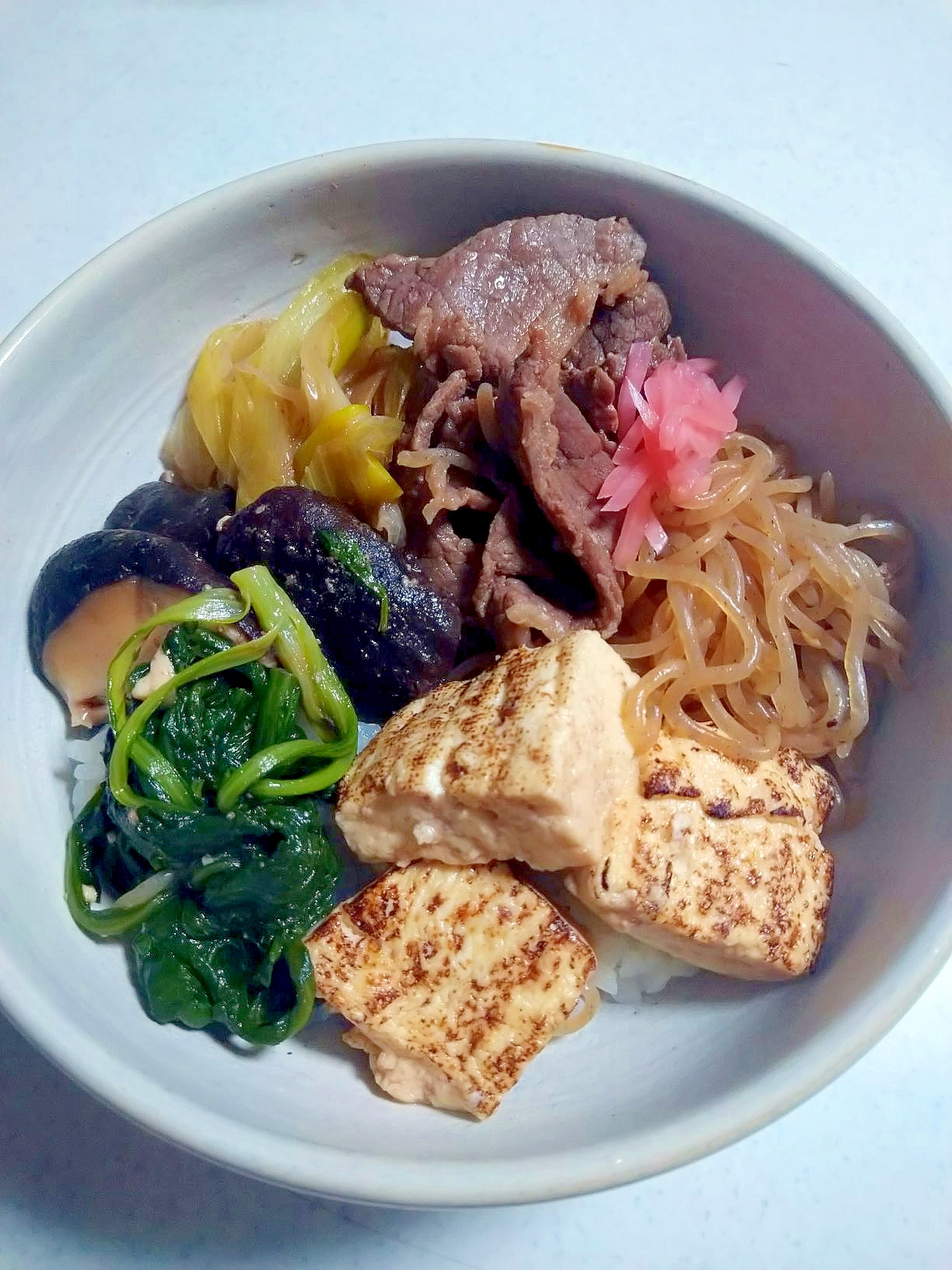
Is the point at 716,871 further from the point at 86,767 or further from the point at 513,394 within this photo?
the point at 86,767

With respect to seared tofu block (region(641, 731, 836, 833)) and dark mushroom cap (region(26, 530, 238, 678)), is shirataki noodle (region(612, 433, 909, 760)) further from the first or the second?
dark mushroom cap (region(26, 530, 238, 678))

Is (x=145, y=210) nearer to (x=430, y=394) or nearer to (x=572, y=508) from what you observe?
(x=430, y=394)

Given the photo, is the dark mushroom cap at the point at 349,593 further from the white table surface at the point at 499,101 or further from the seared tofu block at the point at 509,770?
the white table surface at the point at 499,101

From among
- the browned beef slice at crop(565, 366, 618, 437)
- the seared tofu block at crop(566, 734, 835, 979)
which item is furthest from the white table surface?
the seared tofu block at crop(566, 734, 835, 979)

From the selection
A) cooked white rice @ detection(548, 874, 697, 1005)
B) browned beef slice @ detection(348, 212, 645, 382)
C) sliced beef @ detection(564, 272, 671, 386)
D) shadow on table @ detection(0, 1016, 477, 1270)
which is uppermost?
browned beef slice @ detection(348, 212, 645, 382)

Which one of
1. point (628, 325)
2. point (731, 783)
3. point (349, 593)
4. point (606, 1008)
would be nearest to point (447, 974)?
point (606, 1008)

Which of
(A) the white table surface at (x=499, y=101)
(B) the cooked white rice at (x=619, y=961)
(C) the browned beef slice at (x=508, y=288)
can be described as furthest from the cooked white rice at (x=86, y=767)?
(A) the white table surface at (x=499, y=101)
